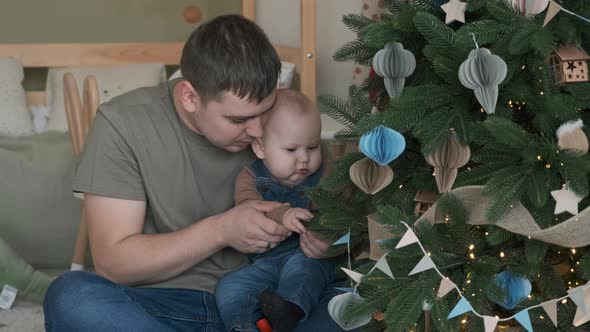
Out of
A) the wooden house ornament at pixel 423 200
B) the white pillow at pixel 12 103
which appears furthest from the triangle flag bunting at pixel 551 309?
the white pillow at pixel 12 103

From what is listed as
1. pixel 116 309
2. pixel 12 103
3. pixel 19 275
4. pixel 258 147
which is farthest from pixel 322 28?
pixel 116 309

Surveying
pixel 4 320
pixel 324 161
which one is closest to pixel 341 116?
pixel 324 161

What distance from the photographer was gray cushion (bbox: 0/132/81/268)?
304cm

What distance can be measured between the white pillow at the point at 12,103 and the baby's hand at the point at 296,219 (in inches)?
88.4

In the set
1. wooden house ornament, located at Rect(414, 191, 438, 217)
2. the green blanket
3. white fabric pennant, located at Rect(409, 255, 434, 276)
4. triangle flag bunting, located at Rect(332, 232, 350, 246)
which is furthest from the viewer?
the green blanket

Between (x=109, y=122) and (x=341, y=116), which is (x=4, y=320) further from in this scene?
(x=341, y=116)

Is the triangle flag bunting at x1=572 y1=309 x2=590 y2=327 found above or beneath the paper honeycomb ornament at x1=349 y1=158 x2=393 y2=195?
beneath

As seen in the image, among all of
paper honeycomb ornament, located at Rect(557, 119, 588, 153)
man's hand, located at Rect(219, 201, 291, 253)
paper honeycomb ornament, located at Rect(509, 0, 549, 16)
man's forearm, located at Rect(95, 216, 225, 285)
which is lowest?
man's forearm, located at Rect(95, 216, 225, 285)

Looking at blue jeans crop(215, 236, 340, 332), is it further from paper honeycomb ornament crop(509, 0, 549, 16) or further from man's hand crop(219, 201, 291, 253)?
paper honeycomb ornament crop(509, 0, 549, 16)

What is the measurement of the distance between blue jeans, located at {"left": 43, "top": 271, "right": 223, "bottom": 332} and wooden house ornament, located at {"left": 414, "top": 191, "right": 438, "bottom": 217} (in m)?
0.61

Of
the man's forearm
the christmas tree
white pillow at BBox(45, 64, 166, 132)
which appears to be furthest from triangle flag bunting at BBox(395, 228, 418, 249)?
white pillow at BBox(45, 64, 166, 132)

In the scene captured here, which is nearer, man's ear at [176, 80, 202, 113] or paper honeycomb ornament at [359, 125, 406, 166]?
paper honeycomb ornament at [359, 125, 406, 166]

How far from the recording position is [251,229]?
1.66 meters

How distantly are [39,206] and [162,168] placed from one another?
144 centimetres
